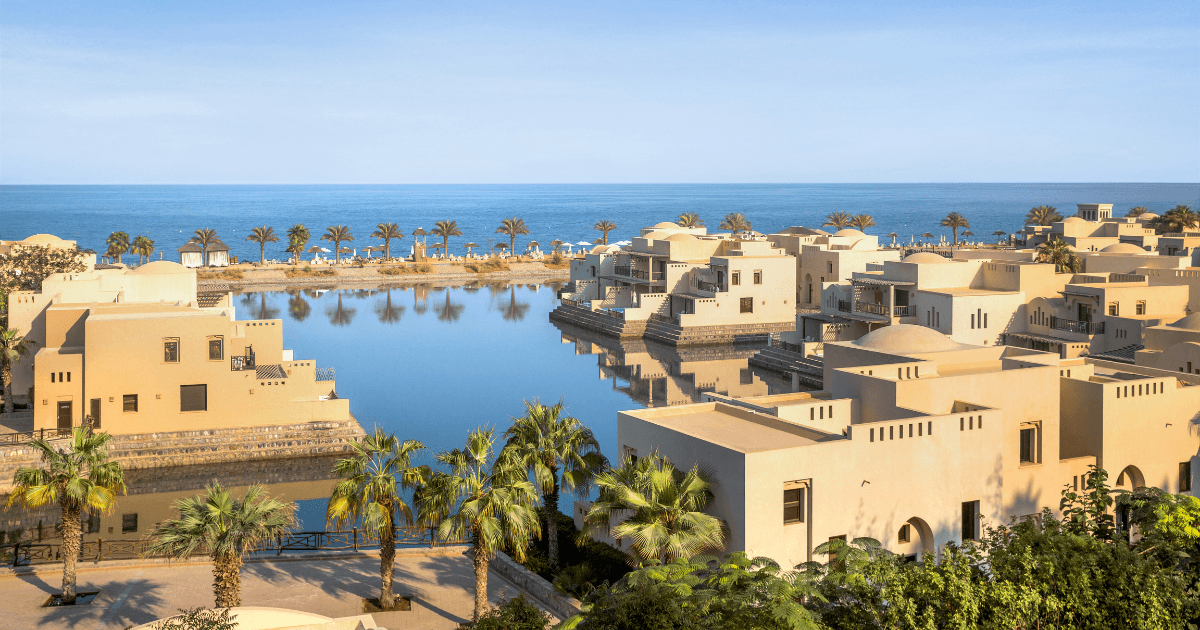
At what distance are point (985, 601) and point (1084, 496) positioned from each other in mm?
10205

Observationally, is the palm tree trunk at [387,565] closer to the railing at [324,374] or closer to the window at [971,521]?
the window at [971,521]

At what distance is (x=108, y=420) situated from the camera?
32594 mm

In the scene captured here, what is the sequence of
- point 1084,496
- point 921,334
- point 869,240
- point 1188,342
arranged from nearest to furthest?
point 1084,496, point 921,334, point 1188,342, point 869,240

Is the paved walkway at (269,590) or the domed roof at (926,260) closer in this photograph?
the paved walkway at (269,590)

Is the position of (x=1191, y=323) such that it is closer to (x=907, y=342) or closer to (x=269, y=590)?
(x=907, y=342)

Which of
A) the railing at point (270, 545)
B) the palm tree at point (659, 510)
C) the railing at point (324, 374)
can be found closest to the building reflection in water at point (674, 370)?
A: the railing at point (324, 374)

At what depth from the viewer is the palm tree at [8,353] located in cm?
3547

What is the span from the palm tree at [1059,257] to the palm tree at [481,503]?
1785 inches

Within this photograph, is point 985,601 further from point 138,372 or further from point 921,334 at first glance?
point 138,372

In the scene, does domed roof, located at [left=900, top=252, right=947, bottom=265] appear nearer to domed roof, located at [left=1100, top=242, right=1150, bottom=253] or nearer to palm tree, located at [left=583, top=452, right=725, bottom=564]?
domed roof, located at [left=1100, top=242, right=1150, bottom=253]

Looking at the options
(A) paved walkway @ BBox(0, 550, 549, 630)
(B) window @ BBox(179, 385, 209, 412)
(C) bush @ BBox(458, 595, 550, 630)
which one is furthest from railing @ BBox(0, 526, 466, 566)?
(B) window @ BBox(179, 385, 209, 412)

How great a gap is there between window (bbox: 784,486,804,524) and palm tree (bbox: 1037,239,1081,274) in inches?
1666

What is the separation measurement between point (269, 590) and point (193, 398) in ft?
49.3

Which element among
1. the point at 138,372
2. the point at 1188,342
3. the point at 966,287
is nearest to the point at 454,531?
the point at 138,372
